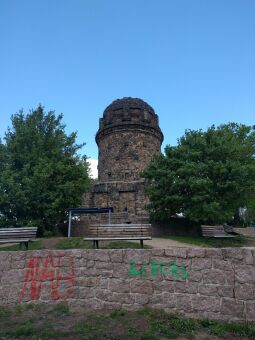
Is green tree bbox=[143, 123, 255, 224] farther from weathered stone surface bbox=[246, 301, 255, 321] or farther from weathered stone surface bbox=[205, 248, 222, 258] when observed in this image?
weathered stone surface bbox=[246, 301, 255, 321]

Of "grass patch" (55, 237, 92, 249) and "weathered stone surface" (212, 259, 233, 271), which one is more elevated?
"weathered stone surface" (212, 259, 233, 271)

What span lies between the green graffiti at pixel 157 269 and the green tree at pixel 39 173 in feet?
32.6

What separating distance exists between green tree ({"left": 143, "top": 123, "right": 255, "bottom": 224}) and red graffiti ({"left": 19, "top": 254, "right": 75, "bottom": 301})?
9.73 metres

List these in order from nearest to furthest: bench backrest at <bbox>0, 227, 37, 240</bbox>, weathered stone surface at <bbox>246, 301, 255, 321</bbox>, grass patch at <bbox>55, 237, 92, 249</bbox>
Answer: weathered stone surface at <bbox>246, 301, 255, 321</bbox> < bench backrest at <bbox>0, 227, 37, 240</bbox> < grass patch at <bbox>55, 237, 92, 249</bbox>

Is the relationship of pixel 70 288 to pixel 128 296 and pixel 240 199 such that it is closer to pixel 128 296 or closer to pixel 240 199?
pixel 128 296

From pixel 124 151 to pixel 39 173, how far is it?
1124cm

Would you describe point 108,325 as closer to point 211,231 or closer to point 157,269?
point 157,269

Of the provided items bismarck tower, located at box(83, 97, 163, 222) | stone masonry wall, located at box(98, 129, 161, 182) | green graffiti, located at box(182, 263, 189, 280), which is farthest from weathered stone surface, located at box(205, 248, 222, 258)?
stone masonry wall, located at box(98, 129, 161, 182)

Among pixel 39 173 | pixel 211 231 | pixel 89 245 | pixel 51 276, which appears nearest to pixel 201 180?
pixel 211 231

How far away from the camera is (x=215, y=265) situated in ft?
17.0

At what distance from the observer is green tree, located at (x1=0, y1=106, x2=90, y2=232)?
1446 centimetres

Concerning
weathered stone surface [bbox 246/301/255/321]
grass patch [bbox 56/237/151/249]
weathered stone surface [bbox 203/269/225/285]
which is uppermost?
weathered stone surface [bbox 203/269/225/285]

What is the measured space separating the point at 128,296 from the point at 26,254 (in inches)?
90.4

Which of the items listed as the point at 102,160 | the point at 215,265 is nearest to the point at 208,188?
the point at 215,265
